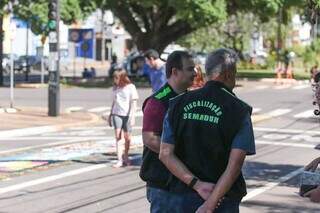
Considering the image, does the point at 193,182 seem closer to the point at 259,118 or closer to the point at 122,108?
the point at 122,108

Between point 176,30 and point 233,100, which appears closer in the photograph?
point 233,100

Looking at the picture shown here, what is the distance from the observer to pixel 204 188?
4.11 meters

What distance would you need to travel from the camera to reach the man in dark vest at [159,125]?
4.70 meters

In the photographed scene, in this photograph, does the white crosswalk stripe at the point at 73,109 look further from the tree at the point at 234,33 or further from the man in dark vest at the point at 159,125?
the tree at the point at 234,33

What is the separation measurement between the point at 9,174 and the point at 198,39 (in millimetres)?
61851

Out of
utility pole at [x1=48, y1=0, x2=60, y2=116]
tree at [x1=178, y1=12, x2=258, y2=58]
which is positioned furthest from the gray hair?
tree at [x1=178, y1=12, x2=258, y2=58]

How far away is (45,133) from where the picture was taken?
18.3m

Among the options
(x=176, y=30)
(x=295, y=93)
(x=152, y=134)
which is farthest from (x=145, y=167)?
(x=176, y=30)

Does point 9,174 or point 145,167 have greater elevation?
point 145,167

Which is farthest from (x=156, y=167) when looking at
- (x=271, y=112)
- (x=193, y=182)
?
(x=271, y=112)

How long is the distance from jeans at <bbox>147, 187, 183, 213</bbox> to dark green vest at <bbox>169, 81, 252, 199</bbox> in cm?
34

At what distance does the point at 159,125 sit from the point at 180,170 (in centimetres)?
95

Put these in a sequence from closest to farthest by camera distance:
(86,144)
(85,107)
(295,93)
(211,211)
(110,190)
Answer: (211,211), (110,190), (86,144), (85,107), (295,93)

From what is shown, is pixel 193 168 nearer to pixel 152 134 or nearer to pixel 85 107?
pixel 152 134
